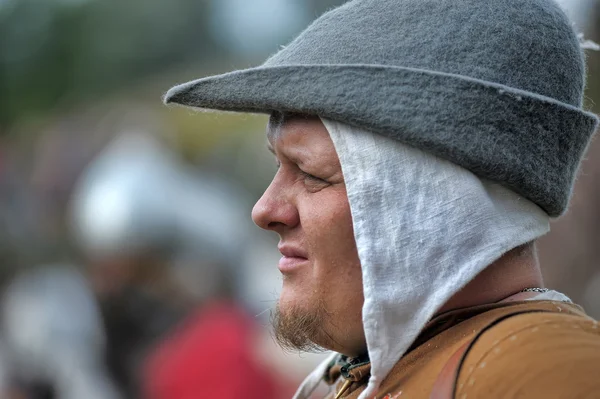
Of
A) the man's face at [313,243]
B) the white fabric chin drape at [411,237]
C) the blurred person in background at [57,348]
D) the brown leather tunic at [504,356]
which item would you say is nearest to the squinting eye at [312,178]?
the man's face at [313,243]

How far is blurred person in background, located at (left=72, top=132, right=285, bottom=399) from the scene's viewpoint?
4.00 m

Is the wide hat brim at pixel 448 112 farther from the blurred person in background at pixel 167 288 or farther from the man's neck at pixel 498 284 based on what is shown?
the blurred person in background at pixel 167 288

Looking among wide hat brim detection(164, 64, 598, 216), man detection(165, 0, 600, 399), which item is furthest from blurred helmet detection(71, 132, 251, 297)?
wide hat brim detection(164, 64, 598, 216)

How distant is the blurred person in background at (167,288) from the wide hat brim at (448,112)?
2456 mm

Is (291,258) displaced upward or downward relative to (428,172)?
downward

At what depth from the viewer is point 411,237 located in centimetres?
161

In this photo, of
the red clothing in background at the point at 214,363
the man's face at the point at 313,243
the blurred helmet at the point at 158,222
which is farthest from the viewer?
the blurred helmet at the point at 158,222

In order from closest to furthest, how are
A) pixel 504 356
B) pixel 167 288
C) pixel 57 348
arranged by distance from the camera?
pixel 504 356 < pixel 167 288 < pixel 57 348

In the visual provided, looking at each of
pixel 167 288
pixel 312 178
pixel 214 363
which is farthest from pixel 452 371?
pixel 167 288

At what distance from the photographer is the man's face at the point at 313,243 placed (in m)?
1.70

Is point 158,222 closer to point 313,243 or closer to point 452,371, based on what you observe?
point 313,243

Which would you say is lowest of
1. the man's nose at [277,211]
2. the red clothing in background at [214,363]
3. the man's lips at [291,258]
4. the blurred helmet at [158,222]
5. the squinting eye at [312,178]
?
the red clothing in background at [214,363]

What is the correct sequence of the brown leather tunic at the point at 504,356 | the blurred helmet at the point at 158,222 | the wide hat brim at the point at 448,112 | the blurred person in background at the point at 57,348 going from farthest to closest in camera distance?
the blurred helmet at the point at 158,222 → the blurred person in background at the point at 57,348 → the wide hat brim at the point at 448,112 → the brown leather tunic at the point at 504,356

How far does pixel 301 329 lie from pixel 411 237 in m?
0.32
